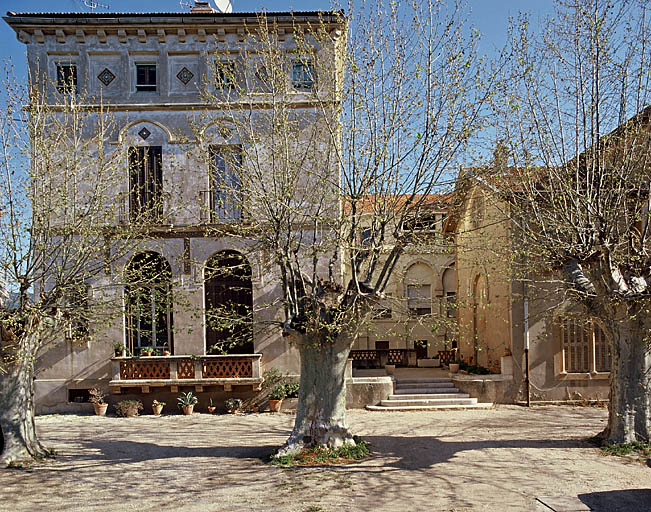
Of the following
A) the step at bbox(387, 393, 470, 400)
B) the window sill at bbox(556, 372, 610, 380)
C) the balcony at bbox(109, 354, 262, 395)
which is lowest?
the step at bbox(387, 393, 470, 400)

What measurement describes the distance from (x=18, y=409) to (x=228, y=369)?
19.0 ft

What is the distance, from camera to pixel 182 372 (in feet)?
52.1

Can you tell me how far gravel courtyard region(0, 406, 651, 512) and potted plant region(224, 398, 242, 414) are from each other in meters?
1.60

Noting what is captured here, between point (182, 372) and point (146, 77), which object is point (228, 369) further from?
point (146, 77)

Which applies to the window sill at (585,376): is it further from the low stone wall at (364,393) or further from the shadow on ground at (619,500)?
the shadow on ground at (619,500)

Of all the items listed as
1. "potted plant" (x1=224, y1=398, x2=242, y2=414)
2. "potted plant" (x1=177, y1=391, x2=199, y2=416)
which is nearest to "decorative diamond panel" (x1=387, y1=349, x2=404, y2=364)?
"potted plant" (x1=224, y1=398, x2=242, y2=414)

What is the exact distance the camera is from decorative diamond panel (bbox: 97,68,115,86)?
16688 mm

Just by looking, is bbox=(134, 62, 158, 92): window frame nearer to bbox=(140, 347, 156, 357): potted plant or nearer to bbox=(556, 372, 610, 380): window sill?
bbox=(140, 347, 156, 357): potted plant

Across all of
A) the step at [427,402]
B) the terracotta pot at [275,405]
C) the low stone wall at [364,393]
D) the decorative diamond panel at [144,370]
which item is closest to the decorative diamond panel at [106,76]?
the decorative diamond panel at [144,370]

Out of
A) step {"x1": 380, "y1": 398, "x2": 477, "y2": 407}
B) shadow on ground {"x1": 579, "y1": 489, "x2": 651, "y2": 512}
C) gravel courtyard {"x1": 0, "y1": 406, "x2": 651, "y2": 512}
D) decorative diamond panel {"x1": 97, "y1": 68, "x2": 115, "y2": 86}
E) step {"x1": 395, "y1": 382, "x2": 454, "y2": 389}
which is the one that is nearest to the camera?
shadow on ground {"x1": 579, "y1": 489, "x2": 651, "y2": 512}

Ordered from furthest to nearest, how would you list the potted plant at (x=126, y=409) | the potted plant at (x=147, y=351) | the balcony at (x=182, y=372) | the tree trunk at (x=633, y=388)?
the potted plant at (x=147, y=351) < the balcony at (x=182, y=372) < the potted plant at (x=126, y=409) < the tree trunk at (x=633, y=388)

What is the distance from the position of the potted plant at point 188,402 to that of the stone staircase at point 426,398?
15.5 feet

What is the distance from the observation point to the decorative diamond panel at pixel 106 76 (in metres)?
16.7

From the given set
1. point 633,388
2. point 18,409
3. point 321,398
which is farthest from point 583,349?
point 18,409
